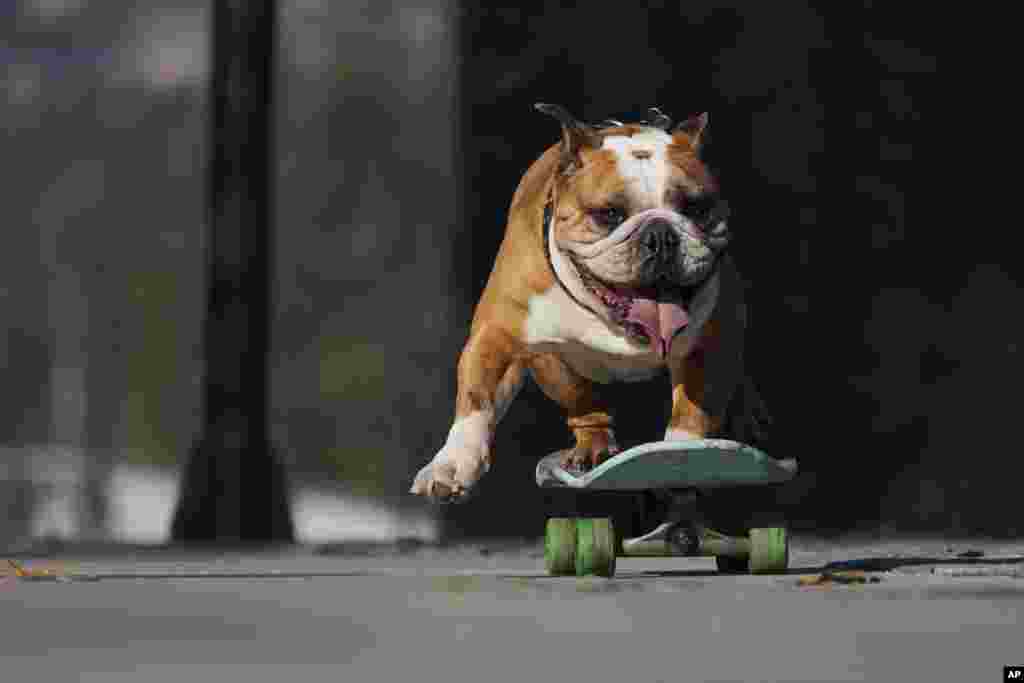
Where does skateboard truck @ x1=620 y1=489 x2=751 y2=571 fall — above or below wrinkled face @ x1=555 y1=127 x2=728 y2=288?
below

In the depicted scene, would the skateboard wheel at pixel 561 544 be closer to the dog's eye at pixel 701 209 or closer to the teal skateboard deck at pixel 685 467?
the teal skateboard deck at pixel 685 467

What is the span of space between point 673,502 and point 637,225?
2.95 ft

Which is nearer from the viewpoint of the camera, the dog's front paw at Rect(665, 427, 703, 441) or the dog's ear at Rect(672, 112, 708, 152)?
the dog's front paw at Rect(665, 427, 703, 441)

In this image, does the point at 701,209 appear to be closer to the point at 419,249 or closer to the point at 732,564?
the point at 732,564

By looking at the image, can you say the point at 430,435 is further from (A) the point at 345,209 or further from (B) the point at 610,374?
(B) the point at 610,374

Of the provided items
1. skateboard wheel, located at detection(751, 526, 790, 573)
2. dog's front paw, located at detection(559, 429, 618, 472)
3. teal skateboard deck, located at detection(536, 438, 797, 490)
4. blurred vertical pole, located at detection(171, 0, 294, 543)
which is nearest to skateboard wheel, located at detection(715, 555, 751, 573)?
skateboard wheel, located at detection(751, 526, 790, 573)

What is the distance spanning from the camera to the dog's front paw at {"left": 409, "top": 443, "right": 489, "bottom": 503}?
6.66 metres

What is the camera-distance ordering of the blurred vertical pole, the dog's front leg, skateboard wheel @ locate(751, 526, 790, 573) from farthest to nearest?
the blurred vertical pole
skateboard wheel @ locate(751, 526, 790, 573)
the dog's front leg

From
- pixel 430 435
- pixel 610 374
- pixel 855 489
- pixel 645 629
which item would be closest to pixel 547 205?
pixel 610 374

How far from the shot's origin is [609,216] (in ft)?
22.3

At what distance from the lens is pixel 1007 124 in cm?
1064

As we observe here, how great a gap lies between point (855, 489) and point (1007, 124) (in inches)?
77.5

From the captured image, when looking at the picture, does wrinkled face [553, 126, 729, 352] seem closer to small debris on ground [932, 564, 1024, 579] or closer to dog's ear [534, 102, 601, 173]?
dog's ear [534, 102, 601, 173]

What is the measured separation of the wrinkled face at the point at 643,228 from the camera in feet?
21.6
